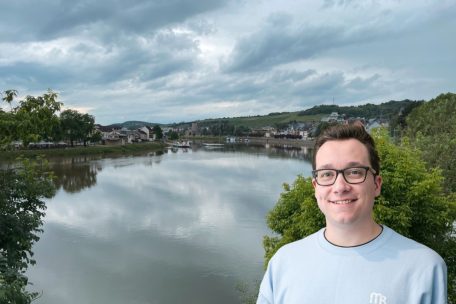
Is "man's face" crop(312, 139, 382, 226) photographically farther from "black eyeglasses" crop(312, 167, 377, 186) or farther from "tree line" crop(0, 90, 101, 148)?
"tree line" crop(0, 90, 101, 148)

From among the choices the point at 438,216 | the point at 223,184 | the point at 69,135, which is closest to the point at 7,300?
the point at 438,216

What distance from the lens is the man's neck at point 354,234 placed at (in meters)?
1.91

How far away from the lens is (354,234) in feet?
6.27

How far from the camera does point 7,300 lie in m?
5.27

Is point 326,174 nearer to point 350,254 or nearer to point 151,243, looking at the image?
point 350,254

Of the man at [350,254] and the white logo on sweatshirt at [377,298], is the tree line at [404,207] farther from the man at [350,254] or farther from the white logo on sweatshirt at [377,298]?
the white logo on sweatshirt at [377,298]

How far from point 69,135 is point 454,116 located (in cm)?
7597

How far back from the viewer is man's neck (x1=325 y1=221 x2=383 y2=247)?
191cm

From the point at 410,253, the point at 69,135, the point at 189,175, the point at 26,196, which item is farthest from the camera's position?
the point at 69,135

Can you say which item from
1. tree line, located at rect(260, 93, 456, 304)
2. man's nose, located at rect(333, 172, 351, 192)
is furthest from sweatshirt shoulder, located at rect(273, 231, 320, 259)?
tree line, located at rect(260, 93, 456, 304)

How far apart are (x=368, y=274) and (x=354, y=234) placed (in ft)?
0.61

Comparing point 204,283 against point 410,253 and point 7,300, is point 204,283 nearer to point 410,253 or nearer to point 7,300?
point 7,300

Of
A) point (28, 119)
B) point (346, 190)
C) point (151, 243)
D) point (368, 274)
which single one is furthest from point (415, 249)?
point (151, 243)

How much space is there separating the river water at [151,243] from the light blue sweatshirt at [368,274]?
13.5 m
